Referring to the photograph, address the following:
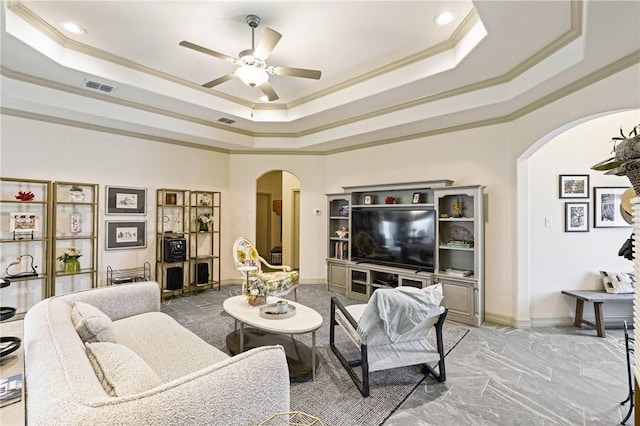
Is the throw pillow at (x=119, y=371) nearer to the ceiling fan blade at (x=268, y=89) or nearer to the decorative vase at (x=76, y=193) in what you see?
the ceiling fan blade at (x=268, y=89)

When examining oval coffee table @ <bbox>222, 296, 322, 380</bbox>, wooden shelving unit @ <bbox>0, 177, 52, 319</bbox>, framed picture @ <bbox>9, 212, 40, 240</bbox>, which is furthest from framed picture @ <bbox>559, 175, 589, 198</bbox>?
framed picture @ <bbox>9, 212, 40, 240</bbox>

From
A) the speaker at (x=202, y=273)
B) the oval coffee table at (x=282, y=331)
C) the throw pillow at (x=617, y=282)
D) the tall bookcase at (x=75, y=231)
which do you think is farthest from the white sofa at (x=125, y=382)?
the throw pillow at (x=617, y=282)

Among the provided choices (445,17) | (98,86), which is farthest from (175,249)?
(445,17)

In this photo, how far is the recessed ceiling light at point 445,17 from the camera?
2697 millimetres

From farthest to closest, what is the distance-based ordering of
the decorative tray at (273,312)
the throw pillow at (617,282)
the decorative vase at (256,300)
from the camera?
the throw pillow at (617,282) < the decorative vase at (256,300) < the decorative tray at (273,312)

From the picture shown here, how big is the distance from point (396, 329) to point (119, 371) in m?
1.86

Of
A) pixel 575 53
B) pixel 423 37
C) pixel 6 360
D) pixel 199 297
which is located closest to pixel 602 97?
pixel 575 53

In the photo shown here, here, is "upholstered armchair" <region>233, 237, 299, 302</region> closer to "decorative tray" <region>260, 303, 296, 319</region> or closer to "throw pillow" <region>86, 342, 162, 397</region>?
"decorative tray" <region>260, 303, 296, 319</region>

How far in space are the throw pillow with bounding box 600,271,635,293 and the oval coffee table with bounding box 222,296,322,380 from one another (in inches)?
147

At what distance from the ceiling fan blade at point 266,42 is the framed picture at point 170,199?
3.46 metres

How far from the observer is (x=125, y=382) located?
128 centimetres

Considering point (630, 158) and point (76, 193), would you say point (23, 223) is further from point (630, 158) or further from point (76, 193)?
point (630, 158)

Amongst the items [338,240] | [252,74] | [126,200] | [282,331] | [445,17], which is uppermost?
[445,17]

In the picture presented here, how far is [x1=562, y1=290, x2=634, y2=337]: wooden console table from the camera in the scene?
141 inches
